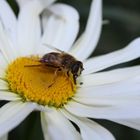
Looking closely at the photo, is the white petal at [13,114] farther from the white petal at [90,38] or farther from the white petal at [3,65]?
the white petal at [90,38]

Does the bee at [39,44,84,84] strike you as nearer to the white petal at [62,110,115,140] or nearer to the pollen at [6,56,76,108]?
the pollen at [6,56,76,108]

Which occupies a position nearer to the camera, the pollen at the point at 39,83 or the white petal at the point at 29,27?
the pollen at the point at 39,83

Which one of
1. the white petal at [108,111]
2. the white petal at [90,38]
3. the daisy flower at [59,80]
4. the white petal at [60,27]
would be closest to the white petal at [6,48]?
the daisy flower at [59,80]

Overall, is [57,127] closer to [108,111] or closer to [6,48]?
[108,111]

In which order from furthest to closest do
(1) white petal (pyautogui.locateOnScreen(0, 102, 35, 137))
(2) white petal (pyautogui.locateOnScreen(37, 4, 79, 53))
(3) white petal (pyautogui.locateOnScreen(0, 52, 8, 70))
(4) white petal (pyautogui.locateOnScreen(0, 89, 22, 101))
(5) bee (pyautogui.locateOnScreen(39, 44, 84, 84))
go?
(2) white petal (pyautogui.locateOnScreen(37, 4, 79, 53)), (3) white petal (pyautogui.locateOnScreen(0, 52, 8, 70)), (5) bee (pyautogui.locateOnScreen(39, 44, 84, 84)), (4) white petal (pyautogui.locateOnScreen(0, 89, 22, 101)), (1) white petal (pyautogui.locateOnScreen(0, 102, 35, 137))

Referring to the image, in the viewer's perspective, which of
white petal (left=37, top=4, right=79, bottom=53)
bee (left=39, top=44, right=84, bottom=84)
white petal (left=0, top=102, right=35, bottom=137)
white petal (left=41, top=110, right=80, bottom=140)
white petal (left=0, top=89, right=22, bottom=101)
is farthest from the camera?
white petal (left=37, top=4, right=79, bottom=53)

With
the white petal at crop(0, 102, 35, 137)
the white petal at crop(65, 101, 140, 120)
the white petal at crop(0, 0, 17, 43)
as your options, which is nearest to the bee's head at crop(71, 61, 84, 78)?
the white petal at crop(65, 101, 140, 120)

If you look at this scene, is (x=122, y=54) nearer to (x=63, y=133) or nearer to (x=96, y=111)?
(x=96, y=111)
